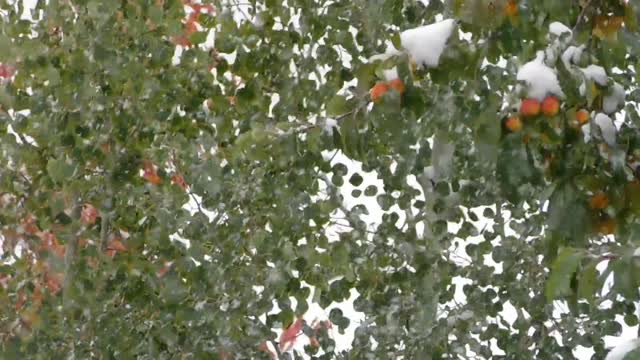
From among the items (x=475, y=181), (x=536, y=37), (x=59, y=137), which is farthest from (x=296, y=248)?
(x=536, y=37)

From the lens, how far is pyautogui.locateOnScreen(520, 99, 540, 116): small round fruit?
1.22 meters

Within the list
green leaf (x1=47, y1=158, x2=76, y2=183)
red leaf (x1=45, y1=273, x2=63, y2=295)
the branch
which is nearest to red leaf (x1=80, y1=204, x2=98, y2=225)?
the branch

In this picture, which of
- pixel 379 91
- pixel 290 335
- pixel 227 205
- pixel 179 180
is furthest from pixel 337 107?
pixel 290 335

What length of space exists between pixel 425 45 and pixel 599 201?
0.28 metres

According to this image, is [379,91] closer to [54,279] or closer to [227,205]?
[227,205]

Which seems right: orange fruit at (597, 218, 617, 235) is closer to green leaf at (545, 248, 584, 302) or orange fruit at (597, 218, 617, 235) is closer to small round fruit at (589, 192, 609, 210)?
small round fruit at (589, 192, 609, 210)

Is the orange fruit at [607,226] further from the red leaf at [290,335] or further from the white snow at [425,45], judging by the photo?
the red leaf at [290,335]

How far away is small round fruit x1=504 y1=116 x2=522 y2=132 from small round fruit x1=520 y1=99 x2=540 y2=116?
0.02 meters

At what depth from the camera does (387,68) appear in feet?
4.29

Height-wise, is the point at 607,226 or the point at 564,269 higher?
the point at 607,226

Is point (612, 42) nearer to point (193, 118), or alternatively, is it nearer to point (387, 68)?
point (387, 68)

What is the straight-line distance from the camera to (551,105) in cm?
122

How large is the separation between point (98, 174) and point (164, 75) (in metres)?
0.31

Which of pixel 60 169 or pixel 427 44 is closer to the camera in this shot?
pixel 427 44
